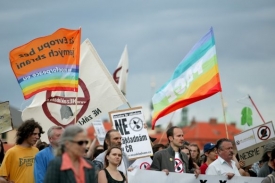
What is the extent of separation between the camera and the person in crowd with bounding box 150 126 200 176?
12.6m

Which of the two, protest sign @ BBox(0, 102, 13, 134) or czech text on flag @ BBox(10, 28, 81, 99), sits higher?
czech text on flag @ BBox(10, 28, 81, 99)

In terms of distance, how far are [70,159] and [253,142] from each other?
7.37 m

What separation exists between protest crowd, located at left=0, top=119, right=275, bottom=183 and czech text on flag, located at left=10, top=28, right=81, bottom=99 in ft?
4.46

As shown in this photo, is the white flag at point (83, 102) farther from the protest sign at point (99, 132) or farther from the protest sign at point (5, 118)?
the protest sign at point (99, 132)

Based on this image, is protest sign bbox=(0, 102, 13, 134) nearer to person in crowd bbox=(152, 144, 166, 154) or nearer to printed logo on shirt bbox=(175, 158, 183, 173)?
person in crowd bbox=(152, 144, 166, 154)

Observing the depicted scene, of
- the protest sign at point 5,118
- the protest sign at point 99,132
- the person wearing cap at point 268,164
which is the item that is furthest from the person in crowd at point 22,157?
the protest sign at point 99,132

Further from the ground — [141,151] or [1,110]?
[1,110]

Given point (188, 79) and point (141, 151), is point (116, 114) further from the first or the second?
point (188, 79)

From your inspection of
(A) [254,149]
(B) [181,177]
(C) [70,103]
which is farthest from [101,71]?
(B) [181,177]

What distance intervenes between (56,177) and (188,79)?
9.04m

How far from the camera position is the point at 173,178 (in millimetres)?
12305

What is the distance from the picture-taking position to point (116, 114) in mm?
14648

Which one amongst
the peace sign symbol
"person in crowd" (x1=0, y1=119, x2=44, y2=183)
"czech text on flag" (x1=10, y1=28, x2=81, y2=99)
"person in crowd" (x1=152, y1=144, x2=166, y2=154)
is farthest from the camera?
"czech text on flag" (x1=10, y1=28, x2=81, y2=99)

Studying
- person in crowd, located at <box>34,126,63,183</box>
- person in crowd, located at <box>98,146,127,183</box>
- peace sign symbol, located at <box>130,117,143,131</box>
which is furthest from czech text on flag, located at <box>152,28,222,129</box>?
person in crowd, located at <box>34,126,63,183</box>
